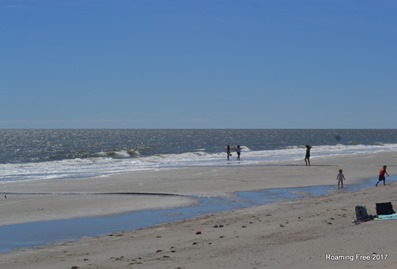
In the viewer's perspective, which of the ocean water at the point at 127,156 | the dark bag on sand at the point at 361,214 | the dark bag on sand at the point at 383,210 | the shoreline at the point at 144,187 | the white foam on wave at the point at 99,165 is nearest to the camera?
the dark bag on sand at the point at 361,214

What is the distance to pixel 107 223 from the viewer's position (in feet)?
55.0

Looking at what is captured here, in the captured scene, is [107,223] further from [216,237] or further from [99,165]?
[99,165]

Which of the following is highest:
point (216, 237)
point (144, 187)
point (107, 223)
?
point (216, 237)

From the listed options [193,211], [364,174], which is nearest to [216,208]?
[193,211]

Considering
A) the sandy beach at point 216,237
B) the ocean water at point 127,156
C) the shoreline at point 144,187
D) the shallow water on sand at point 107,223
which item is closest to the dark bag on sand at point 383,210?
the sandy beach at point 216,237

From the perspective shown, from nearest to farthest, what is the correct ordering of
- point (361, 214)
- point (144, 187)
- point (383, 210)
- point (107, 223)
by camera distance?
point (361, 214), point (383, 210), point (107, 223), point (144, 187)

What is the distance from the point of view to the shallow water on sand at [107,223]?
47.4 ft

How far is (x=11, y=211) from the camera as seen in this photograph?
63.8 feet

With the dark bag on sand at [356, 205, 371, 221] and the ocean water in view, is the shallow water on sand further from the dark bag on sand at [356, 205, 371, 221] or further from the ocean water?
the ocean water

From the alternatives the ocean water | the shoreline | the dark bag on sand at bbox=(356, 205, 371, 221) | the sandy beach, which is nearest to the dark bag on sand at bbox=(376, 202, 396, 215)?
the dark bag on sand at bbox=(356, 205, 371, 221)

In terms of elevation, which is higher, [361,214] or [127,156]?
[361,214]

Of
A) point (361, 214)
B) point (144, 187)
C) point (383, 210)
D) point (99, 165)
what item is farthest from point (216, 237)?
point (99, 165)

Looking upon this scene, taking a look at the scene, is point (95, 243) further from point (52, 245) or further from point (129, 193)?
point (129, 193)

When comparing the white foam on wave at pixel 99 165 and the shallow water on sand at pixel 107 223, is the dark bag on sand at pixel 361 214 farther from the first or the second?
the white foam on wave at pixel 99 165
